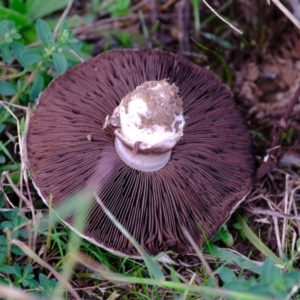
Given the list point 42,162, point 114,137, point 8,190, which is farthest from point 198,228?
point 8,190

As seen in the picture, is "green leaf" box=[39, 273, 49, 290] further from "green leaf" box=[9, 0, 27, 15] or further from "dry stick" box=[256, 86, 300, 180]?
"green leaf" box=[9, 0, 27, 15]

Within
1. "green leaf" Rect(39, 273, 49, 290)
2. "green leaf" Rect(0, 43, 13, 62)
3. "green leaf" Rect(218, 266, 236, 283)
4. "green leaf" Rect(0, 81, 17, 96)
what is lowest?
"green leaf" Rect(39, 273, 49, 290)

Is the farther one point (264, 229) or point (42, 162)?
point (264, 229)

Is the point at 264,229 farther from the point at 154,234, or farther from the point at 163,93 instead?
the point at 163,93

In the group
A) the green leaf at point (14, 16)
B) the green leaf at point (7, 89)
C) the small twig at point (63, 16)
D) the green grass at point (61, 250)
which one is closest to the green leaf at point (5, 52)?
the green grass at point (61, 250)

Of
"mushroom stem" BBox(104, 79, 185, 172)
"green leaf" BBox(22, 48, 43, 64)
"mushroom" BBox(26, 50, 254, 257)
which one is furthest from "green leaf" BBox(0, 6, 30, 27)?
"mushroom stem" BBox(104, 79, 185, 172)

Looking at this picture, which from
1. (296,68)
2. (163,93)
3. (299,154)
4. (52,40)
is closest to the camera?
(163,93)
